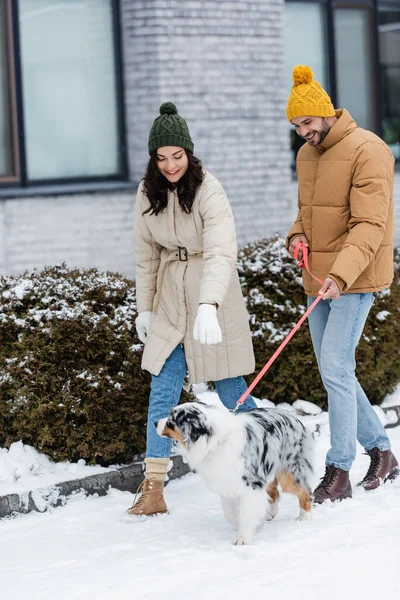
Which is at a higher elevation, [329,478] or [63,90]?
[63,90]

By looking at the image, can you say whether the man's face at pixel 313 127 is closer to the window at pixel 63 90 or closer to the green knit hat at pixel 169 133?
the green knit hat at pixel 169 133

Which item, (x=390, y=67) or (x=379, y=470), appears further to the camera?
(x=390, y=67)

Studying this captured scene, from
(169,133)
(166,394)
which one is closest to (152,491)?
(166,394)

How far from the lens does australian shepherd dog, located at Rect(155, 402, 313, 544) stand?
15.6 ft

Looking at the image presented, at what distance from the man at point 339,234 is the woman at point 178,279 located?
0.43 m

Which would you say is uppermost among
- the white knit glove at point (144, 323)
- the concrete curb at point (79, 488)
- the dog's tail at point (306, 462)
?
the white knit glove at point (144, 323)

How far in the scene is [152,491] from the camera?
541 centimetres

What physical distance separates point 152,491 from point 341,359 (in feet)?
3.82

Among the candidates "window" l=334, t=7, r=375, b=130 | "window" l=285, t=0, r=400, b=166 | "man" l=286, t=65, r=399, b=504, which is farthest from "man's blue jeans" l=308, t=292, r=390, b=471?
"window" l=334, t=7, r=375, b=130

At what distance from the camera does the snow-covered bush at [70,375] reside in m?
5.89

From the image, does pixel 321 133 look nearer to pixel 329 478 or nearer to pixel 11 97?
pixel 329 478

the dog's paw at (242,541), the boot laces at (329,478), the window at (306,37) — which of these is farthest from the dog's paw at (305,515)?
the window at (306,37)

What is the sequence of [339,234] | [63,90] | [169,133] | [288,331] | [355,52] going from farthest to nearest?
[355,52] < [63,90] < [288,331] < [339,234] < [169,133]

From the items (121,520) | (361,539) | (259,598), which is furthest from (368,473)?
(259,598)
